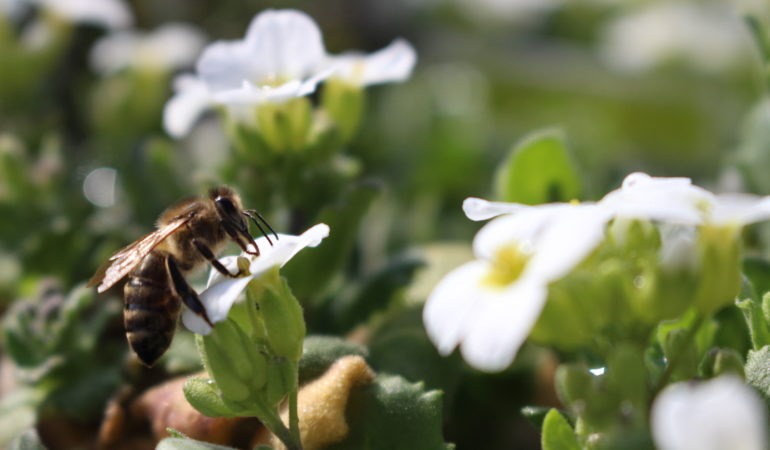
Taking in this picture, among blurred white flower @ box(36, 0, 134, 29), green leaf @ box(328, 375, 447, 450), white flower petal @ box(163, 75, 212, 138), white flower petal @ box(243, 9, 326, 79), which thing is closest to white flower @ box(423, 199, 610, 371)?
green leaf @ box(328, 375, 447, 450)

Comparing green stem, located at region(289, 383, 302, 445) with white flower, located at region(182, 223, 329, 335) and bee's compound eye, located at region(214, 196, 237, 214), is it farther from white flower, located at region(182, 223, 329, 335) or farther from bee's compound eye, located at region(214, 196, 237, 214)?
bee's compound eye, located at region(214, 196, 237, 214)

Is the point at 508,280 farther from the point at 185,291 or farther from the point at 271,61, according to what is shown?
the point at 271,61

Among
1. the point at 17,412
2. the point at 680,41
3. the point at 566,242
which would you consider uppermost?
the point at 566,242

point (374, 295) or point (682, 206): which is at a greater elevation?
point (682, 206)

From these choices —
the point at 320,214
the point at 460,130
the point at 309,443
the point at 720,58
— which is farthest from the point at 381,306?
the point at 720,58

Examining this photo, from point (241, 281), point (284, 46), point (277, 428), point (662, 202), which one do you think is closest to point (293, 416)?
point (277, 428)
